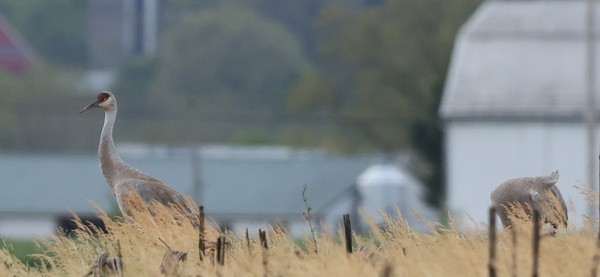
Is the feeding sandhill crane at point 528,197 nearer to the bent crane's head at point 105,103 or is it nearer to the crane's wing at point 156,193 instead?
the crane's wing at point 156,193

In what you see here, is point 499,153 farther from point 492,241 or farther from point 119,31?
point 119,31

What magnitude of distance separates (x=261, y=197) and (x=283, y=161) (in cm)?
285

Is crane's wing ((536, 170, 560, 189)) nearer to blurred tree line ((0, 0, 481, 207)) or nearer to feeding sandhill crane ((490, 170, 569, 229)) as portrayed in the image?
feeding sandhill crane ((490, 170, 569, 229))

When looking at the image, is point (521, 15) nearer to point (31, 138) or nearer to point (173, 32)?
point (31, 138)

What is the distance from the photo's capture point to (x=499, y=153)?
62.2m

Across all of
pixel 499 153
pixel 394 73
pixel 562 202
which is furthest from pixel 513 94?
pixel 562 202

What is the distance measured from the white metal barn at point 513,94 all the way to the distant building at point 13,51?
43243 mm

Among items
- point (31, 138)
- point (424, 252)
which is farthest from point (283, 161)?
point (424, 252)

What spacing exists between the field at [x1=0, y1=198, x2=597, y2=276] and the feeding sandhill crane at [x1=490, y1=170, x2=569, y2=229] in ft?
0.67

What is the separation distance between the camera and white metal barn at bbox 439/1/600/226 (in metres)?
61.4

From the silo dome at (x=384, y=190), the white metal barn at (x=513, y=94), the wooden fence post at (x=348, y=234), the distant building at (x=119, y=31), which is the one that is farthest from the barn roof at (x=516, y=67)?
the distant building at (x=119, y=31)

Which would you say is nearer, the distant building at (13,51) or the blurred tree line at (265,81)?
the blurred tree line at (265,81)

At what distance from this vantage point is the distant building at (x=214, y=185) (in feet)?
203

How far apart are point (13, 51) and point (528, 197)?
331 ft
